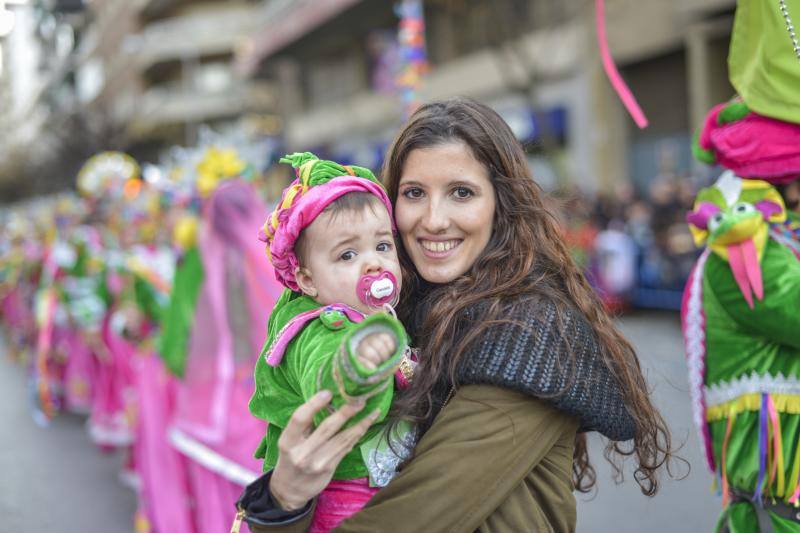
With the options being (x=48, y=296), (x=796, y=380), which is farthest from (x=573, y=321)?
(x=48, y=296)

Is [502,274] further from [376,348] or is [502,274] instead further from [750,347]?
[750,347]

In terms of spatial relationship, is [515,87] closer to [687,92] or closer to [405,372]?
[687,92]

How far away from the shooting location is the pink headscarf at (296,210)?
1789 millimetres

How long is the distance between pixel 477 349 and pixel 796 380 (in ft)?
4.29

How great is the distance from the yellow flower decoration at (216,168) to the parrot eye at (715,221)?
3.04m

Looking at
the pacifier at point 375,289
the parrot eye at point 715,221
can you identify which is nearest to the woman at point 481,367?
the pacifier at point 375,289

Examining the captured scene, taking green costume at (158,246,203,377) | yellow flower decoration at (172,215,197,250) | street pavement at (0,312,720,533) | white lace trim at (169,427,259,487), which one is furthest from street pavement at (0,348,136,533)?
yellow flower decoration at (172,215,197,250)

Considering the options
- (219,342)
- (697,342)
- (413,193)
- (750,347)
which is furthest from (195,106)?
(413,193)

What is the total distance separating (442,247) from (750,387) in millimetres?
1261

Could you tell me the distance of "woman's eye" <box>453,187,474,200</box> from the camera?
A: 192 centimetres

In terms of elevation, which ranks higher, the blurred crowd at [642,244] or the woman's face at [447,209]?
the woman's face at [447,209]

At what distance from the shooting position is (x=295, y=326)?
5.63ft

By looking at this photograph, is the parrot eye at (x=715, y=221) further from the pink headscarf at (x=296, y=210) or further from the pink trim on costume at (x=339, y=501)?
the pink trim on costume at (x=339, y=501)

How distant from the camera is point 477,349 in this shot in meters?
1.70
